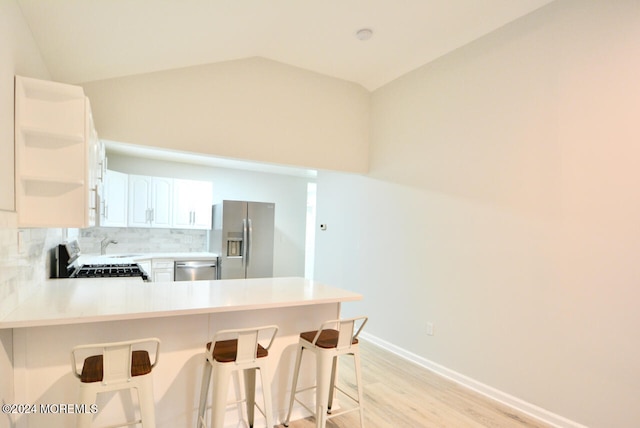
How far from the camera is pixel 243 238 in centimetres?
571

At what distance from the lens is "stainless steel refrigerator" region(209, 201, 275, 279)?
556 cm

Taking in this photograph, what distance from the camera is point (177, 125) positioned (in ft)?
10.7

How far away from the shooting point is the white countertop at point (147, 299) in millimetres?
1697

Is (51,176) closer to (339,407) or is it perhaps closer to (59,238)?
(59,238)

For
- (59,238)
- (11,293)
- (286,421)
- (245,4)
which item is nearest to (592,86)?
(245,4)

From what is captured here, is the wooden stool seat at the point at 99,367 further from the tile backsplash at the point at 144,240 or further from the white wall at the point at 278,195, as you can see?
the white wall at the point at 278,195

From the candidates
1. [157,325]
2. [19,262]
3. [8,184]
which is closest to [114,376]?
[157,325]

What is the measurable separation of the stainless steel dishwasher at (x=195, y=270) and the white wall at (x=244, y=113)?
2.47m

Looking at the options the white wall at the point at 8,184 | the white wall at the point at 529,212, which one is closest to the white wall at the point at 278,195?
the white wall at the point at 529,212

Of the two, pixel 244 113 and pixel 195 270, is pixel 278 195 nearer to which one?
pixel 195 270

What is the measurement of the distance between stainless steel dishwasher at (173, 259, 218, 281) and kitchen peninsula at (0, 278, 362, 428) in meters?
2.45

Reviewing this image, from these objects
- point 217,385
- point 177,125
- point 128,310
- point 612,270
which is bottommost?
point 217,385

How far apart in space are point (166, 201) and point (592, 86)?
17.7 feet

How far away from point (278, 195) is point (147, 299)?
5.09 meters
